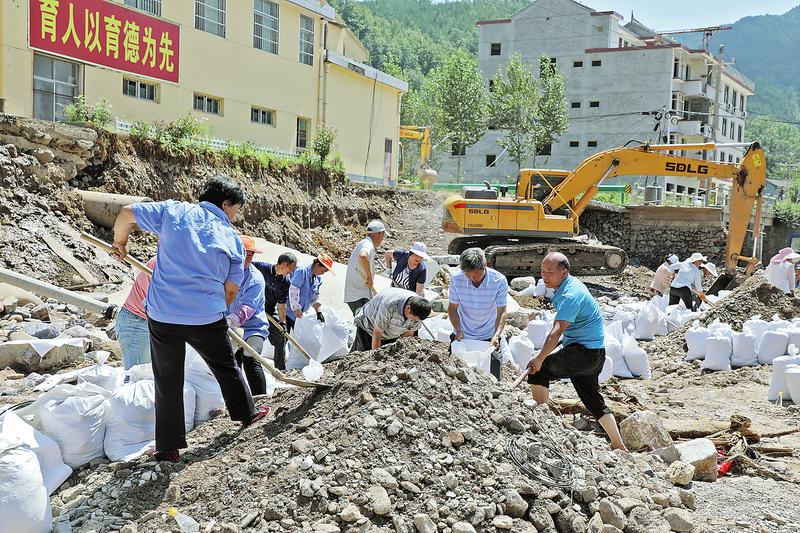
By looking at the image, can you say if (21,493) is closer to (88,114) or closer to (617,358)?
(617,358)

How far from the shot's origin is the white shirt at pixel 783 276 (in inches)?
424

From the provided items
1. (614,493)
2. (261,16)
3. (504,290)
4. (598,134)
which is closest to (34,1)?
(261,16)

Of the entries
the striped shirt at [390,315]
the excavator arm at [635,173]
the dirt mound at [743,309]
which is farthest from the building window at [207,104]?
the striped shirt at [390,315]

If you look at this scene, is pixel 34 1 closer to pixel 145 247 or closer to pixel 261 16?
pixel 145 247

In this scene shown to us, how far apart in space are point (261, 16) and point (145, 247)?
9.48 meters

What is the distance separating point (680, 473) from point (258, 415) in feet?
8.34

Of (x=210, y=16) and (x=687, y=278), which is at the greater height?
(x=210, y=16)

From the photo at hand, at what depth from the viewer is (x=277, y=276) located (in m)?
7.02

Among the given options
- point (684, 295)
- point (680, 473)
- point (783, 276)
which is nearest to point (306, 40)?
point (684, 295)

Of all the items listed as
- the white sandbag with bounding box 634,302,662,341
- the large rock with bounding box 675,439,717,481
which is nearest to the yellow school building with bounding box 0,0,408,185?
the white sandbag with bounding box 634,302,662,341

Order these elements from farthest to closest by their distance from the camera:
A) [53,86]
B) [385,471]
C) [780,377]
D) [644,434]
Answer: [53,86], [780,377], [644,434], [385,471]

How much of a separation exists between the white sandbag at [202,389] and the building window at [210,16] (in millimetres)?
14833

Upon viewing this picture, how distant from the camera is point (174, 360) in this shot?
3.95m

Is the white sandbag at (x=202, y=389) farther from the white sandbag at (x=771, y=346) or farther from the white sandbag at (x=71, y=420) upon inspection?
the white sandbag at (x=771, y=346)
